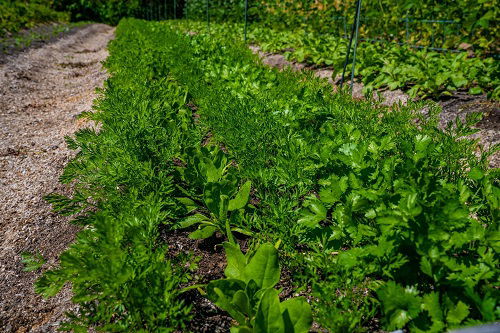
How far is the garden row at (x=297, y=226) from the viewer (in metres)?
1.22

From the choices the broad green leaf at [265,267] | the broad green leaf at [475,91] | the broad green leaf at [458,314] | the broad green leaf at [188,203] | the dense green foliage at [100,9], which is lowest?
the broad green leaf at [188,203]

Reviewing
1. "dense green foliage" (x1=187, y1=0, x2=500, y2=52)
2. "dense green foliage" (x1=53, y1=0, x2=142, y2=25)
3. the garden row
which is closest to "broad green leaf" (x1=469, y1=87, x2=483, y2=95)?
"dense green foliage" (x1=187, y1=0, x2=500, y2=52)

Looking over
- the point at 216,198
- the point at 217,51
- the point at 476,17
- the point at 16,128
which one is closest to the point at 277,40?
the point at 217,51

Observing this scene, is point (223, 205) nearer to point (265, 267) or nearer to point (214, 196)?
point (214, 196)

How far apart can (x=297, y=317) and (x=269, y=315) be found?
0.38 feet

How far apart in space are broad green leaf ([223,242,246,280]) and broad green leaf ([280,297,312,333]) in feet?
0.97

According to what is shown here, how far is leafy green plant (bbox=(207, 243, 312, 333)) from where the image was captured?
124 cm

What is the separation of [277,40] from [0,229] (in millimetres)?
6750

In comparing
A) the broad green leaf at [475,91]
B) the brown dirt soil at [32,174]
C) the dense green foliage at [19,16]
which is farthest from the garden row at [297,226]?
the dense green foliage at [19,16]

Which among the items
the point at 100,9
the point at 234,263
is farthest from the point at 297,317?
the point at 100,9

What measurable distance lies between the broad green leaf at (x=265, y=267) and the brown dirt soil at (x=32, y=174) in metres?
0.88

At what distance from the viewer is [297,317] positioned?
4.23 feet

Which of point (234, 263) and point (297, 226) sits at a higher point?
point (297, 226)

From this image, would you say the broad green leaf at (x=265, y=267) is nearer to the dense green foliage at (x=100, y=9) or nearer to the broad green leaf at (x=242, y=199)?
the broad green leaf at (x=242, y=199)
